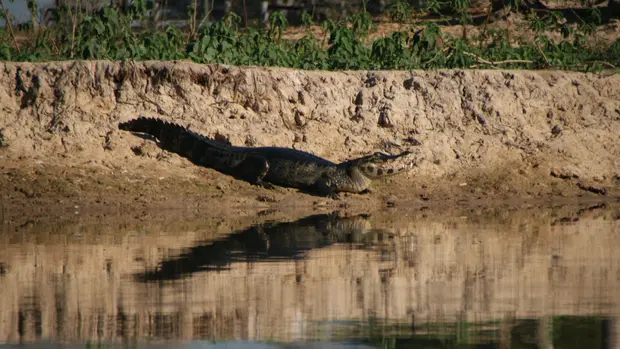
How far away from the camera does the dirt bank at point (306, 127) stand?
453 inches

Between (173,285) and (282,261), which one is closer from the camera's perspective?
(173,285)

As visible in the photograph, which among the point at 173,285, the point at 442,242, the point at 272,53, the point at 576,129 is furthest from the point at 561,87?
the point at 173,285

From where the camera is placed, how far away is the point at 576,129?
1355 centimetres

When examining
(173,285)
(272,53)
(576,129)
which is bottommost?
(173,285)

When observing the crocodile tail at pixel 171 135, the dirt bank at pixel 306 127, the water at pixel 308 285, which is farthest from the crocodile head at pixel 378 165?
the water at pixel 308 285

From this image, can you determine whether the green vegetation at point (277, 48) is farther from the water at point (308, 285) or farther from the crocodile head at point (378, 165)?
the water at point (308, 285)

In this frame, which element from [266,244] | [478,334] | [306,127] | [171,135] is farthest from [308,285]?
[306,127]

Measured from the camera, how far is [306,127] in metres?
12.9

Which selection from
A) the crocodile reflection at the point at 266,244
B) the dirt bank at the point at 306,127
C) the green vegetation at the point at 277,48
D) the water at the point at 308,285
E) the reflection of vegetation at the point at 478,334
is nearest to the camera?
the reflection of vegetation at the point at 478,334

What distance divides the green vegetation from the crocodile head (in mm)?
1811

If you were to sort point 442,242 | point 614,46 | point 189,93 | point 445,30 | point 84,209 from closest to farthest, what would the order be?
point 442,242
point 84,209
point 189,93
point 614,46
point 445,30

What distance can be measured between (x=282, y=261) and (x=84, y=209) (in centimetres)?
409

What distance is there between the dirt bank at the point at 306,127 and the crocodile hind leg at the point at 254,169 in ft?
0.43

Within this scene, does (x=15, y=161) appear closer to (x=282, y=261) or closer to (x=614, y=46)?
(x=282, y=261)
